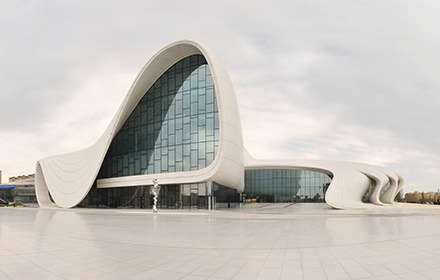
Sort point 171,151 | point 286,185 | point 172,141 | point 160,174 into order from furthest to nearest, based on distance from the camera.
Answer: point 286,185, point 172,141, point 171,151, point 160,174

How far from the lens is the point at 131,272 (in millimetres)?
7098

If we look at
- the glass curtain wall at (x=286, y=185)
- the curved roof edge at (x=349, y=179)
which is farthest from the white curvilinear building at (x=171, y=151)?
the glass curtain wall at (x=286, y=185)

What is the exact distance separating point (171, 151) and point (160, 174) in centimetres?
291

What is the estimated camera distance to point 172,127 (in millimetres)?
39156

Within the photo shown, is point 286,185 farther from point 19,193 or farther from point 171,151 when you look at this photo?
point 19,193

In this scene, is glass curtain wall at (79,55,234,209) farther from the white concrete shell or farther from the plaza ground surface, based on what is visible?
the plaza ground surface

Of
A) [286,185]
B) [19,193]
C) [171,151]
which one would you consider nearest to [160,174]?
[171,151]

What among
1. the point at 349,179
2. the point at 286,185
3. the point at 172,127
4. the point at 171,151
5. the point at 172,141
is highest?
the point at 172,127

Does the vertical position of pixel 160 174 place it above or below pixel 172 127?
below

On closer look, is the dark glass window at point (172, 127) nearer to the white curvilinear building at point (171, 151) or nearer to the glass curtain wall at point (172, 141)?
the glass curtain wall at point (172, 141)

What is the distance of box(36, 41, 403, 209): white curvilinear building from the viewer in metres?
36.0

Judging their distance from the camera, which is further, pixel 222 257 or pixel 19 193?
pixel 19 193

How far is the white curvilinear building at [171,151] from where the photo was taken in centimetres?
3603

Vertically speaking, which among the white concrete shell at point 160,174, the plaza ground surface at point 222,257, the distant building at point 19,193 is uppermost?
the white concrete shell at point 160,174
